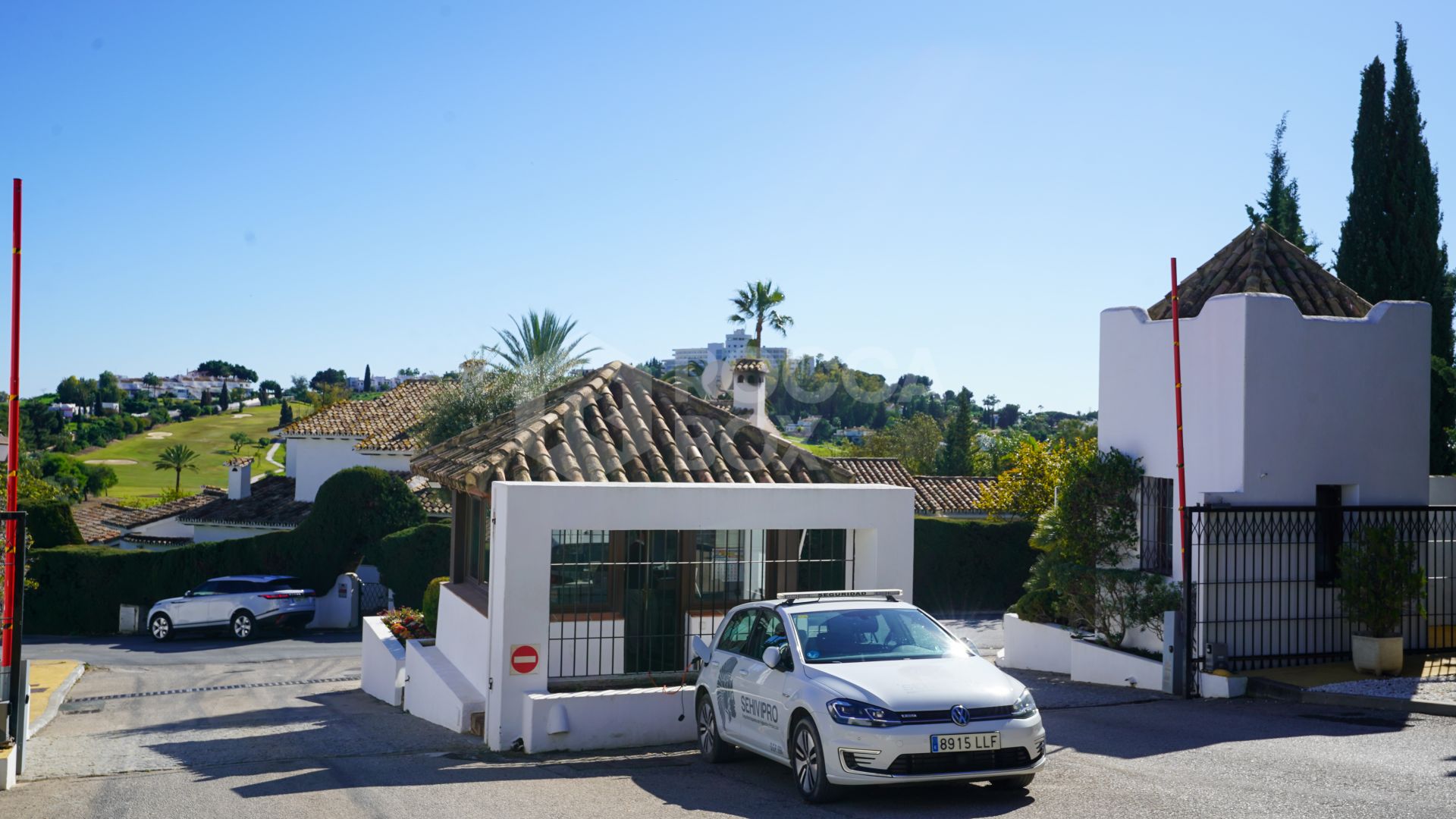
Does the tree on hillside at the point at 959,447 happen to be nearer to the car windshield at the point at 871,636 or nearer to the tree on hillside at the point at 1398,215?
the tree on hillside at the point at 1398,215

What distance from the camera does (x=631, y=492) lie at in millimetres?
11477

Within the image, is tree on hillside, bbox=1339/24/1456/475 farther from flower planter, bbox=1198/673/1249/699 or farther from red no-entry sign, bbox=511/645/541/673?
red no-entry sign, bbox=511/645/541/673

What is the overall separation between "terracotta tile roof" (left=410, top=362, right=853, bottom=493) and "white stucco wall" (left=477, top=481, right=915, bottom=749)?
100cm

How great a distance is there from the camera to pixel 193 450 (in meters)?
116

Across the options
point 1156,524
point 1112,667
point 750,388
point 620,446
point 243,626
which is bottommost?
point 243,626

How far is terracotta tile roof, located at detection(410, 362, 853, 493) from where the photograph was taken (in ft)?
41.0

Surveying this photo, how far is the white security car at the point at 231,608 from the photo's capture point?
29.8 m

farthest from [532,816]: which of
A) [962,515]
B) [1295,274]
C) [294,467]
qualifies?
[294,467]

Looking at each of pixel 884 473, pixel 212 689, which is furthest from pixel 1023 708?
pixel 884 473

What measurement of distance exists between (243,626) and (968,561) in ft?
65.9

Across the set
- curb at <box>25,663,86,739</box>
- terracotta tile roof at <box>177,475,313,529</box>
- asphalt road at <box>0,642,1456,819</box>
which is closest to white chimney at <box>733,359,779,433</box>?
terracotta tile roof at <box>177,475,313,529</box>

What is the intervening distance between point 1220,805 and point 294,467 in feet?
144

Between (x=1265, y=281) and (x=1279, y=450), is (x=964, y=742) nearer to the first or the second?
(x=1279, y=450)

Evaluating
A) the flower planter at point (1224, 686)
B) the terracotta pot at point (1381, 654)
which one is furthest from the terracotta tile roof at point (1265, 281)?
the flower planter at point (1224, 686)
